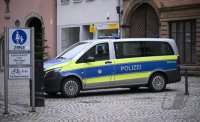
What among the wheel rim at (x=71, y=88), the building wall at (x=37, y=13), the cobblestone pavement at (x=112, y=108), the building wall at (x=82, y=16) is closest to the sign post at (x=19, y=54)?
the cobblestone pavement at (x=112, y=108)

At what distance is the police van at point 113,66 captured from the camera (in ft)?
53.5

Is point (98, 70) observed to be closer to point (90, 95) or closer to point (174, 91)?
point (90, 95)

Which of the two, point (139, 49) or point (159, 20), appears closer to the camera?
point (139, 49)

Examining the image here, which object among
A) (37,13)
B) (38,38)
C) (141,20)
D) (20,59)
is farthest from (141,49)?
(37,13)

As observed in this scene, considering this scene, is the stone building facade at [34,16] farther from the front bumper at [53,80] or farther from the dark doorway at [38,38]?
the front bumper at [53,80]

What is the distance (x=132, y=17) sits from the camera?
1280 inches

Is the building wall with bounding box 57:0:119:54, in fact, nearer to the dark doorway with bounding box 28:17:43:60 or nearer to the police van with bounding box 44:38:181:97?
the dark doorway with bounding box 28:17:43:60

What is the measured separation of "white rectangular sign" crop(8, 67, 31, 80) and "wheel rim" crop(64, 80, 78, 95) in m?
3.67

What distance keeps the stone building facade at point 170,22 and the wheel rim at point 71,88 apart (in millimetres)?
12379

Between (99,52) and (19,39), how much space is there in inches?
188

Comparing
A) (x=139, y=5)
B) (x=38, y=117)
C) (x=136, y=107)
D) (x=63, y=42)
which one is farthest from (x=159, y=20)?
(x=38, y=117)

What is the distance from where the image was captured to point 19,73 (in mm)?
12641

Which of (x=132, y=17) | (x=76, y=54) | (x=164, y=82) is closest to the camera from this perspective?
(x=76, y=54)

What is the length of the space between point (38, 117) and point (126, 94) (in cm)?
623
